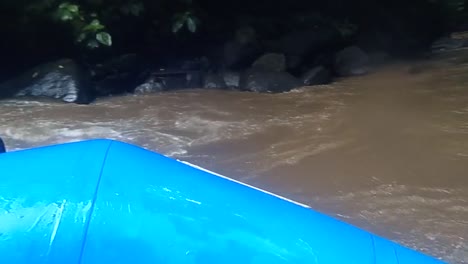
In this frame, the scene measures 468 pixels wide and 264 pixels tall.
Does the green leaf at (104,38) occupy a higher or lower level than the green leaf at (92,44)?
higher

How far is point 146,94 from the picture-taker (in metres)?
8.17

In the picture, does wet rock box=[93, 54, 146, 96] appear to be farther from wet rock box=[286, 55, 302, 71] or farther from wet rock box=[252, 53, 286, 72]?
wet rock box=[286, 55, 302, 71]

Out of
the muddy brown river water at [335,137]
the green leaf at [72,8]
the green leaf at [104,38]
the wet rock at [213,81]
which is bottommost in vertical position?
the muddy brown river water at [335,137]

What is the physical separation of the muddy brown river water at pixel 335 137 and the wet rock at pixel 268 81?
23 cm

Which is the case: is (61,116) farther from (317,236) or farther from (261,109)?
(317,236)

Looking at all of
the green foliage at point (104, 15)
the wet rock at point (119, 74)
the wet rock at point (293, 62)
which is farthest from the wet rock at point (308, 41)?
the wet rock at point (119, 74)

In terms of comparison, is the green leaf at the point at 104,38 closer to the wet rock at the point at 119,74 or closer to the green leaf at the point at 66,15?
the green leaf at the point at 66,15

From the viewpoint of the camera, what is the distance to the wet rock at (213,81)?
28.0 ft

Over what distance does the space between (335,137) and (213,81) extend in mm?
3147

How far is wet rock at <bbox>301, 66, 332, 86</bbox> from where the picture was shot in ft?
27.7

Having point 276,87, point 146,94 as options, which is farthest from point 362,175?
point 146,94

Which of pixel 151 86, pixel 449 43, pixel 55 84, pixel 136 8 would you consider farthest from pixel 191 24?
pixel 449 43

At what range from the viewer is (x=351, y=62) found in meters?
9.16

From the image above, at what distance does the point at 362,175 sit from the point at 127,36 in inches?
209
